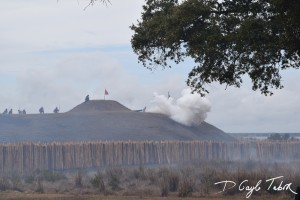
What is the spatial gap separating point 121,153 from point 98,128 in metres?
20.1

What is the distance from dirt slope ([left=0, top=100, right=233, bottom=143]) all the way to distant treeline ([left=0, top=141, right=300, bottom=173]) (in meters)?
10.7

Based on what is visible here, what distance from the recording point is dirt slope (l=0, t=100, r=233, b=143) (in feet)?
214

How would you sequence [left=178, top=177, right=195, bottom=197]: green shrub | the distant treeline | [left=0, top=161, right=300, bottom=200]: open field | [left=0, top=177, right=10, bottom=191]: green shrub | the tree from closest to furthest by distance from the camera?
the tree, [left=0, top=161, right=300, bottom=200]: open field, [left=178, top=177, right=195, bottom=197]: green shrub, [left=0, top=177, right=10, bottom=191]: green shrub, the distant treeline

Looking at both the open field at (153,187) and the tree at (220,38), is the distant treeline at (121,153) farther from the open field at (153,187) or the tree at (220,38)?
the tree at (220,38)

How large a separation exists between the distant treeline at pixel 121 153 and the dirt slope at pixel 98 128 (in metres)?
10.7

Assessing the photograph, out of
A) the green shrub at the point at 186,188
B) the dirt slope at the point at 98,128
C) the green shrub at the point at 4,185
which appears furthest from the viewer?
the dirt slope at the point at 98,128

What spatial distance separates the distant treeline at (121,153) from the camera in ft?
143

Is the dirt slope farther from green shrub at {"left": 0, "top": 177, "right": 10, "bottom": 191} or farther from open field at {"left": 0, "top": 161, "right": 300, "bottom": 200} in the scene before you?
green shrub at {"left": 0, "top": 177, "right": 10, "bottom": 191}

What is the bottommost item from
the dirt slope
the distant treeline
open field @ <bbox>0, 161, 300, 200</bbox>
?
open field @ <bbox>0, 161, 300, 200</bbox>

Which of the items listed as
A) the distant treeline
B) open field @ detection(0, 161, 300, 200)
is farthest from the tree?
the distant treeline

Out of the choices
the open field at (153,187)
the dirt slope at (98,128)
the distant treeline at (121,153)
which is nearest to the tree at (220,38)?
the open field at (153,187)

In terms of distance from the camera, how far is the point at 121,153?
48.5m

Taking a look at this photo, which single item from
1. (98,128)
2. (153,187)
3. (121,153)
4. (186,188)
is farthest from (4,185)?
(98,128)

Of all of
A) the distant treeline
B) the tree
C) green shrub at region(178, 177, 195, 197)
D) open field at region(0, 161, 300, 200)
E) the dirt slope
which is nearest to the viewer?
the tree
